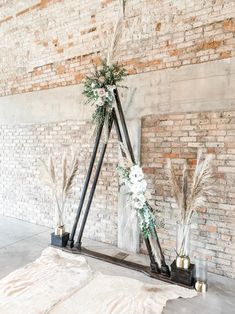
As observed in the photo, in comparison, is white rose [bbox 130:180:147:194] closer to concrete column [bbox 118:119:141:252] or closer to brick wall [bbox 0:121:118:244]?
concrete column [bbox 118:119:141:252]

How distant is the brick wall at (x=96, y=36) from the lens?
10.2ft

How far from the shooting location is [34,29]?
4840mm

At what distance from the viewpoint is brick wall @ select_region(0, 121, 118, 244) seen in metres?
4.12

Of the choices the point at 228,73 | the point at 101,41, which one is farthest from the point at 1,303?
the point at 101,41

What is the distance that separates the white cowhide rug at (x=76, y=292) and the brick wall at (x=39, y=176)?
1.07m

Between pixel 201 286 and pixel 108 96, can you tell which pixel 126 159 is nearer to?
pixel 108 96

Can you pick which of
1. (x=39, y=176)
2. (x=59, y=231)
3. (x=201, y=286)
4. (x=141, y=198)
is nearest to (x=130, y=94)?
(x=141, y=198)

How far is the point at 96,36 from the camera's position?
4.09 metres

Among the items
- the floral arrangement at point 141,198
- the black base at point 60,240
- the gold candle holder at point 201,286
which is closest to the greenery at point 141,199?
the floral arrangement at point 141,198

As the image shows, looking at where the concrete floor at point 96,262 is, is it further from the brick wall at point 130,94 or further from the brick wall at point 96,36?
the brick wall at point 96,36

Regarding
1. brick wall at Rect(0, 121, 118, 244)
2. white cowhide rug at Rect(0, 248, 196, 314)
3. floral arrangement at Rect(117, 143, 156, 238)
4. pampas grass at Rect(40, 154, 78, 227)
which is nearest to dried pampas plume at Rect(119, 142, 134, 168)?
floral arrangement at Rect(117, 143, 156, 238)

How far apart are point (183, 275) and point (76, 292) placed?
→ 1162mm

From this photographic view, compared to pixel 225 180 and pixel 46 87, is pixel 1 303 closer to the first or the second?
pixel 225 180

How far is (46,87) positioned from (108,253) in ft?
10.1
